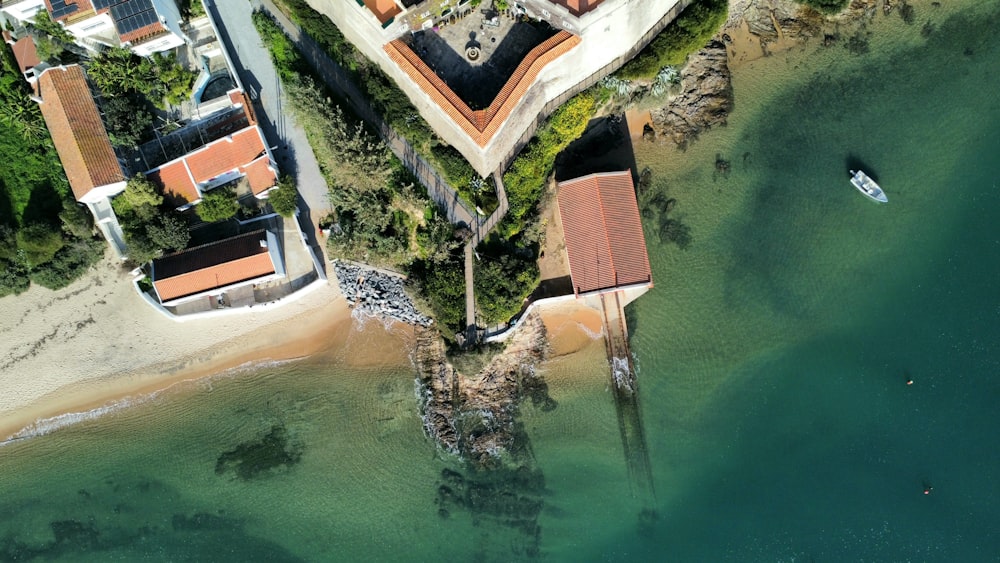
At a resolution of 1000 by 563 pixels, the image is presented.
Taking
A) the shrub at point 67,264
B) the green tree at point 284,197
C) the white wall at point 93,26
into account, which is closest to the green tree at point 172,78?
the white wall at point 93,26

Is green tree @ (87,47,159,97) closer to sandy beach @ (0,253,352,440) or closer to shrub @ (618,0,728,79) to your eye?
sandy beach @ (0,253,352,440)

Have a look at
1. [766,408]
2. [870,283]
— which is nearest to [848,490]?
[766,408]

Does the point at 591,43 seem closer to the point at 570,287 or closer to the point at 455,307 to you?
the point at 570,287

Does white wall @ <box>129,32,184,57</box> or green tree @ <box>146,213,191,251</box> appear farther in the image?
green tree @ <box>146,213,191,251</box>

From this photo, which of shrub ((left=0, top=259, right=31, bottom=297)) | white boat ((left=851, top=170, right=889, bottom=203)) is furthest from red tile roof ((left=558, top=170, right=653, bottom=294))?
shrub ((left=0, top=259, right=31, bottom=297))

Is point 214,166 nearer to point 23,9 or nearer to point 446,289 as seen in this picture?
point 23,9

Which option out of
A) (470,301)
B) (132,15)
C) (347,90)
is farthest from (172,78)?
(470,301)
